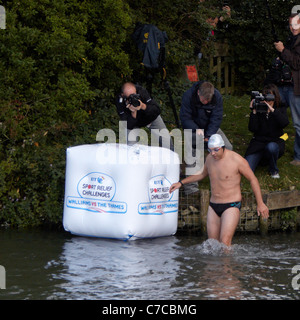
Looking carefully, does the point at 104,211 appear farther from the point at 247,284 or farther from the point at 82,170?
the point at 247,284

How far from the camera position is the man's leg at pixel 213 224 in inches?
410

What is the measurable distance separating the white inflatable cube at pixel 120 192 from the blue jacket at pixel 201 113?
85 centimetres

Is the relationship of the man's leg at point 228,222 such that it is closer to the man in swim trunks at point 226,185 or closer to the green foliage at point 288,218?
the man in swim trunks at point 226,185

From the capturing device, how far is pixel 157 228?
36.2ft

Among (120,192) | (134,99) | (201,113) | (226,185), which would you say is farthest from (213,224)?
(134,99)

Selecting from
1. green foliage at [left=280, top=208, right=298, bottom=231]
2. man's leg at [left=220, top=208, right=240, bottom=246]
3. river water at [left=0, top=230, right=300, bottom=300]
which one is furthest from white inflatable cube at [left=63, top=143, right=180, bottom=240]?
green foliage at [left=280, top=208, right=298, bottom=231]

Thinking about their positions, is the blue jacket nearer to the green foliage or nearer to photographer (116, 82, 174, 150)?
photographer (116, 82, 174, 150)

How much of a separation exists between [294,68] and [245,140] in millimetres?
2294

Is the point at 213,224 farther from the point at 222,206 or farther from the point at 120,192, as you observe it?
the point at 120,192

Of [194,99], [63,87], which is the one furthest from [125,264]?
[63,87]

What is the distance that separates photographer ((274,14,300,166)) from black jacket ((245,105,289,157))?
478mm

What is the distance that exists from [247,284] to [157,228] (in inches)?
80.5

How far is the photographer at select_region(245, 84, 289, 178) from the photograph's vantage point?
12117 mm

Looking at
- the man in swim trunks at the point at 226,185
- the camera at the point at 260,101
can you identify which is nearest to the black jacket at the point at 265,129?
the camera at the point at 260,101
